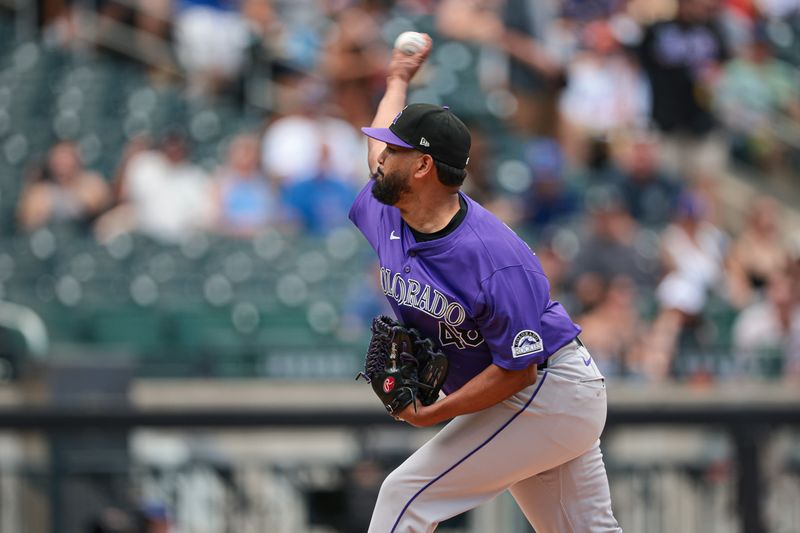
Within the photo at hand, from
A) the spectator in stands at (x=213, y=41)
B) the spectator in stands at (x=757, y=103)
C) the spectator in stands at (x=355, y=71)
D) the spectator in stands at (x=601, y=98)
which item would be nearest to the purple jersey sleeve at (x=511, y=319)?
the spectator in stands at (x=355, y=71)

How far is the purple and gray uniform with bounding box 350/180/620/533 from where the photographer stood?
178 inches

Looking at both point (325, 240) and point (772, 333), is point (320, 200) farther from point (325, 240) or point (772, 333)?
point (772, 333)

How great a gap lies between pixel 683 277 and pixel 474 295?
6091 millimetres

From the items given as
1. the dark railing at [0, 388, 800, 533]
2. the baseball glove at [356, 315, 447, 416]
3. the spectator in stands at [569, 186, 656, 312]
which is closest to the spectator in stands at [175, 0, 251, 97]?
the spectator in stands at [569, 186, 656, 312]

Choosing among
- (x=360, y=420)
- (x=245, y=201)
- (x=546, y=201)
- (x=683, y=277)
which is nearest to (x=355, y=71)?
(x=245, y=201)

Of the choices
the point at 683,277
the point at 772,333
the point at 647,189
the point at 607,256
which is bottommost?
the point at 772,333

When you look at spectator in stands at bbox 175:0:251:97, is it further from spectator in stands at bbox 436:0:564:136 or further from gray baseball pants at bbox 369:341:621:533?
gray baseball pants at bbox 369:341:621:533

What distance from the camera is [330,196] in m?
11.4

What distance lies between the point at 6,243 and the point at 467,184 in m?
3.44

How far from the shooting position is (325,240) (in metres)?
11.1

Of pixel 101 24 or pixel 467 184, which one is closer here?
pixel 467 184

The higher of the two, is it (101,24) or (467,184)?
(101,24)

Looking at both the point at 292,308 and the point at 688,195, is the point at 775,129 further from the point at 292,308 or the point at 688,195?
the point at 292,308

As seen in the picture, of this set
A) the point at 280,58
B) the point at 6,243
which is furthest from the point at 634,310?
the point at 280,58
